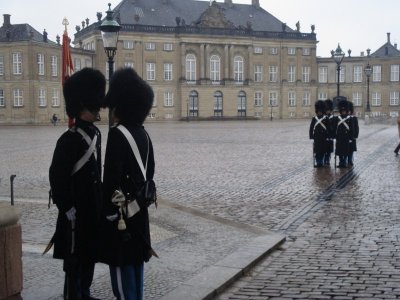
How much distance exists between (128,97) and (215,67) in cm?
7851

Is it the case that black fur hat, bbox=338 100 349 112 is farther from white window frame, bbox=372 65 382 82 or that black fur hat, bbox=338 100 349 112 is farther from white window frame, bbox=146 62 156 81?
white window frame, bbox=372 65 382 82

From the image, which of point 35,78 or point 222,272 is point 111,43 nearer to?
point 222,272

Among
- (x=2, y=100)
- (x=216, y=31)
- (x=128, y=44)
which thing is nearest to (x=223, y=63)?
(x=216, y=31)

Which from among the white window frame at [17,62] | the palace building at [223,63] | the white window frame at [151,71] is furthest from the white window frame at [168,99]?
the white window frame at [17,62]

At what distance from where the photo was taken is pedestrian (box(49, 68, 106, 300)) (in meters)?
5.03

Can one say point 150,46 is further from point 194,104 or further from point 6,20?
point 6,20

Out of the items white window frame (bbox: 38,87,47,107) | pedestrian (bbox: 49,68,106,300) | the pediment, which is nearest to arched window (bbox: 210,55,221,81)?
the pediment

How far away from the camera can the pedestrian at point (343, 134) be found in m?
17.5

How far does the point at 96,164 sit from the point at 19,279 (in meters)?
1.20

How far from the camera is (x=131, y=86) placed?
16.3 ft

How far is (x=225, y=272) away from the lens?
21.0ft

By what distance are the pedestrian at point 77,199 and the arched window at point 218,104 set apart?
77.6 meters

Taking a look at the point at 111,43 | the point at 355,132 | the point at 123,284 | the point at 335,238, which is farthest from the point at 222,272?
the point at 355,132

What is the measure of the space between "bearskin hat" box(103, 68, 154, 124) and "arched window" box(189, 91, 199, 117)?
76.4 meters
